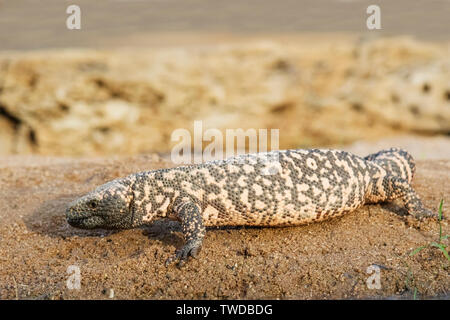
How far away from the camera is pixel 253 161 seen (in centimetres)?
383

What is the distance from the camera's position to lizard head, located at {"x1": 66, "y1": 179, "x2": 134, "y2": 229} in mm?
3568

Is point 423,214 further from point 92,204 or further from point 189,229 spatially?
point 92,204

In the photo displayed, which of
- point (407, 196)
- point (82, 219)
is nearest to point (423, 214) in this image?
point (407, 196)

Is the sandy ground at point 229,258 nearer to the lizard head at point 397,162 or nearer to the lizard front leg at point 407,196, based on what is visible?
the lizard front leg at point 407,196

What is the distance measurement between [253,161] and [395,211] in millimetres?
1623

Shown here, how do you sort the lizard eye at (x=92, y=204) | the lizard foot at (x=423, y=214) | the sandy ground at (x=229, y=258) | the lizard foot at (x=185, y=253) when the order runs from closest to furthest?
the sandy ground at (x=229, y=258) < the lizard foot at (x=185, y=253) < the lizard eye at (x=92, y=204) < the lizard foot at (x=423, y=214)

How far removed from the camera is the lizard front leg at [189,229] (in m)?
3.37

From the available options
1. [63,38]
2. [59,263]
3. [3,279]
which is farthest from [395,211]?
[63,38]

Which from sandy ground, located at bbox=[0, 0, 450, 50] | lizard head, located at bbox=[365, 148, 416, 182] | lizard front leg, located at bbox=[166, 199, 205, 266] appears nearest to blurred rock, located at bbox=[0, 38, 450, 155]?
sandy ground, located at bbox=[0, 0, 450, 50]

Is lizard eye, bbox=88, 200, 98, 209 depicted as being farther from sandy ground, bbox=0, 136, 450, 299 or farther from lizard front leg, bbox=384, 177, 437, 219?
lizard front leg, bbox=384, 177, 437, 219

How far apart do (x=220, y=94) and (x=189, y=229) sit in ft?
20.5

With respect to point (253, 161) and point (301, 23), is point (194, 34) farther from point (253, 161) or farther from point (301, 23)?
point (253, 161)

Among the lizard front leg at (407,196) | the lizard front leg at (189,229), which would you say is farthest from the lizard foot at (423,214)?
the lizard front leg at (189,229)

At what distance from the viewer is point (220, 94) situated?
30.7 feet
